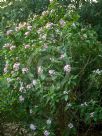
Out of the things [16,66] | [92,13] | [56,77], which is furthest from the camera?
[92,13]

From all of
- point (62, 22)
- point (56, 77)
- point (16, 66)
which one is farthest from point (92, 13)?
point (56, 77)

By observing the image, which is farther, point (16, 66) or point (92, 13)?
point (92, 13)

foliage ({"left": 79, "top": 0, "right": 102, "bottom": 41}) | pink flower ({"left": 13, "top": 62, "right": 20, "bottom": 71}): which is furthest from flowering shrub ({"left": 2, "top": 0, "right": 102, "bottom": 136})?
foliage ({"left": 79, "top": 0, "right": 102, "bottom": 41})

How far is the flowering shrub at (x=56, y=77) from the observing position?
153 inches

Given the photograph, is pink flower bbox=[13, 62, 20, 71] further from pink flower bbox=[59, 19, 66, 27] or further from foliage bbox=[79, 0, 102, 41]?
foliage bbox=[79, 0, 102, 41]

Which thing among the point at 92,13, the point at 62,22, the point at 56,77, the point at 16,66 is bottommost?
the point at 56,77

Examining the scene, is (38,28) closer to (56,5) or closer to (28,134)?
(56,5)

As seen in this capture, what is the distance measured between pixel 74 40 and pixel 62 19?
450mm

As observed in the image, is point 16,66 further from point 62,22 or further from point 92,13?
point 92,13

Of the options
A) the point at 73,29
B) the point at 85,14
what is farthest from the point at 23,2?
the point at 73,29

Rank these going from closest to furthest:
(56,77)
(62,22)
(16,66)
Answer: (56,77) → (16,66) → (62,22)

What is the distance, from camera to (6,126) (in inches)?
189

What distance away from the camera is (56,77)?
3.81 m

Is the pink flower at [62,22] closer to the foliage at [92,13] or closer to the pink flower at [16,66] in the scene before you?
the pink flower at [16,66]
